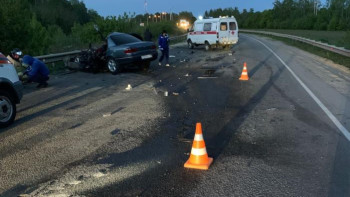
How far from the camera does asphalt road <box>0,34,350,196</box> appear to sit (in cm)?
422

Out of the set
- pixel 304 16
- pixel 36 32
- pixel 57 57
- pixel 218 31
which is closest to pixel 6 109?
pixel 57 57

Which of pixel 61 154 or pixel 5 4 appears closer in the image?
pixel 61 154

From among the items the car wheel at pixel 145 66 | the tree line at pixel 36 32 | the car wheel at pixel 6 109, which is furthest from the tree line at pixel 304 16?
the car wheel at pixel 6 109

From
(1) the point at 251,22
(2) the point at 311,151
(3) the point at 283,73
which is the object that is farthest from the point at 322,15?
(2) the point at 311,151

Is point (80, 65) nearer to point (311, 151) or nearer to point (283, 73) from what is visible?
point (283, 73)

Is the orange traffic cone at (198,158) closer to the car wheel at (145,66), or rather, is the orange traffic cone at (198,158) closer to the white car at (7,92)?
the white car at (7,92)

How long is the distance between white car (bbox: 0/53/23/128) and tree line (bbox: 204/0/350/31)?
7625 cm

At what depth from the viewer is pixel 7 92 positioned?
7.22m

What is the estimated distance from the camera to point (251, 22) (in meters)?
122

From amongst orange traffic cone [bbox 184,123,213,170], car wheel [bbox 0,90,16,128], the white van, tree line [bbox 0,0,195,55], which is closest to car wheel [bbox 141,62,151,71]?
tree line [bbox 0,0,195,55]

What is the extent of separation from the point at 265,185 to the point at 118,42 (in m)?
11.4

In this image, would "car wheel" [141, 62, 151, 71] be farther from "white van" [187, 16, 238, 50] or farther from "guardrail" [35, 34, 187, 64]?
"white van" [187, 16, 238, 50]

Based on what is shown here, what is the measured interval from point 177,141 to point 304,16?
98370 mm

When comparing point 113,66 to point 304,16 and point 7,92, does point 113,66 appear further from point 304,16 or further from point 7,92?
point 304,16
